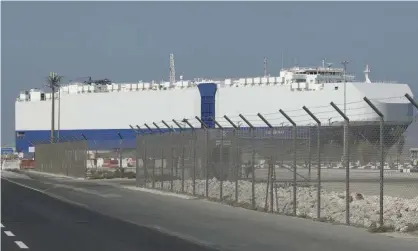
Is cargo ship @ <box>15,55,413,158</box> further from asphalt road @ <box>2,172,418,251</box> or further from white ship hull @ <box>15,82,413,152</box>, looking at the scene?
asphalt road @ <box>2,172,418,251</box>

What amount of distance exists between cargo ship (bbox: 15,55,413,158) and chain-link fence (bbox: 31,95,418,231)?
6952cm

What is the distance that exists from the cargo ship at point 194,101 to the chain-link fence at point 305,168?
6952cm

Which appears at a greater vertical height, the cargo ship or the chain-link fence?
the cargo ship

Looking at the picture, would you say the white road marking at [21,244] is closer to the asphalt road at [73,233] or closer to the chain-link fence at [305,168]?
the asphalt road at [73,233]

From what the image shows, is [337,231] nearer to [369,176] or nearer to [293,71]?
[369,176]

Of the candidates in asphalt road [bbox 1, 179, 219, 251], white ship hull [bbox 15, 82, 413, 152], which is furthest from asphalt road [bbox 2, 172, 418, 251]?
white ship hull [bbox 15, 82, 413, 152]

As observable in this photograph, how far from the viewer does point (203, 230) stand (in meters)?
16.7

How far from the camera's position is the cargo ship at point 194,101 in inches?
4355

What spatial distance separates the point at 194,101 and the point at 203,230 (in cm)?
10754

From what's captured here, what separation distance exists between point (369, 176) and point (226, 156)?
984 cm

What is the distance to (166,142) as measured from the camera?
106ft

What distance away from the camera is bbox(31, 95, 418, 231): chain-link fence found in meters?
16.9

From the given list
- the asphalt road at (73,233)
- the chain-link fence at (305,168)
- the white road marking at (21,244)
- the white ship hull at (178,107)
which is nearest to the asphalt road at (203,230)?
the asphalt road at (73,233)

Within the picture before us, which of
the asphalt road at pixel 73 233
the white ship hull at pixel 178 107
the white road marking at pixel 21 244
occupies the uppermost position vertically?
the white ship hull at pixel 178 107
